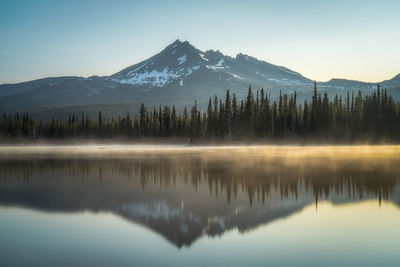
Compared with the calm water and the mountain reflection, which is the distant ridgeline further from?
the calm water

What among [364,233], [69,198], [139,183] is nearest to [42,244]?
[69,198]

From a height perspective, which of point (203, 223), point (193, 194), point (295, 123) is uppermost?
point (295, 123)

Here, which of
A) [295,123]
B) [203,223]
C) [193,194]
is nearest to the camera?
[203,223]

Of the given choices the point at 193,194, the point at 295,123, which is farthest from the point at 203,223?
the point at 295,123

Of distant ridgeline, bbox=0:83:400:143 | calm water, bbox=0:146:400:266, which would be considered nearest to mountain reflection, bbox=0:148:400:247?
calm water, bbox=0:146:400:266

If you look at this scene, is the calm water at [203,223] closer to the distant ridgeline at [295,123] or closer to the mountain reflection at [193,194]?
the mountain reflection at [193,194]

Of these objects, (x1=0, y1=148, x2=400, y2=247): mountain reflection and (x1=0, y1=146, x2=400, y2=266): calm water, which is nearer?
(x1=0, y1=146, x2=400, y2=266): calm water

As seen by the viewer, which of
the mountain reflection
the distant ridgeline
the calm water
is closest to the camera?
the calm water

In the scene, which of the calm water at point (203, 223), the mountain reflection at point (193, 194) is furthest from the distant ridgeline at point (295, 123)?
the calm water at point (203, 223)

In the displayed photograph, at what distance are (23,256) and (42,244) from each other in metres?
0.85

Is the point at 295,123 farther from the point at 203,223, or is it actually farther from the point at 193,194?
the point at 203,223

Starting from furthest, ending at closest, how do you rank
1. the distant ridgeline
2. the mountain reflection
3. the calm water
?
the distant ridgeline → the mountain reflection → the calm water

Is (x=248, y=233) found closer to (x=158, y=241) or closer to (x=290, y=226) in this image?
(x=290, y=226)

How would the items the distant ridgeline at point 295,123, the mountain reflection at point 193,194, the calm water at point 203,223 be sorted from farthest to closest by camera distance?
the distant ridgeline at point 295,123 < the mountain reflection at point 193,194 < the calm water at point 203,223
